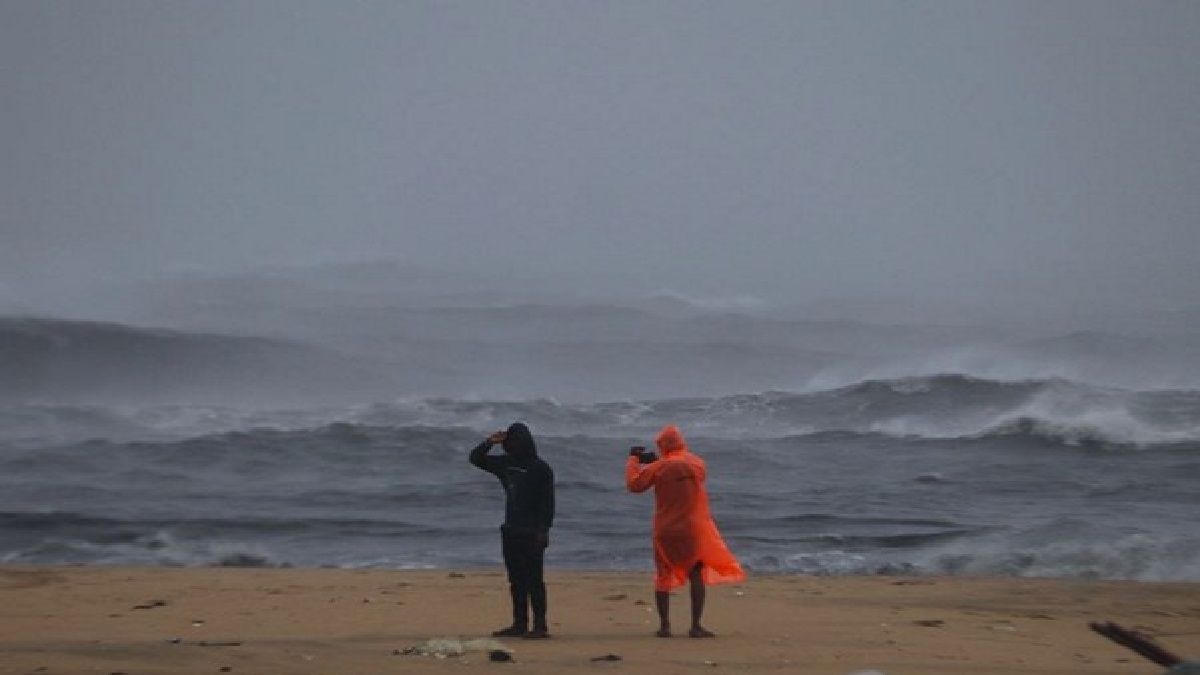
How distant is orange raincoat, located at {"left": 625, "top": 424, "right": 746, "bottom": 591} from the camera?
9.79 metres

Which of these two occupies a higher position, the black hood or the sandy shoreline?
the black hood

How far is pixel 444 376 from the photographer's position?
47969mm

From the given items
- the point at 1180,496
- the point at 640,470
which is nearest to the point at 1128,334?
the point at 1180,496

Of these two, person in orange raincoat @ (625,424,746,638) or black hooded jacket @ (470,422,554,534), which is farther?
person in orange raincoat @ (625,424,746,638)

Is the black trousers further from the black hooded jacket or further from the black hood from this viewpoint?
the black hood

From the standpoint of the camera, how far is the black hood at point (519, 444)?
9672 mm

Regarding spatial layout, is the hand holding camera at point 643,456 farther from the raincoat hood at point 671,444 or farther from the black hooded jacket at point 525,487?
the black hooded jacket at point 525,487

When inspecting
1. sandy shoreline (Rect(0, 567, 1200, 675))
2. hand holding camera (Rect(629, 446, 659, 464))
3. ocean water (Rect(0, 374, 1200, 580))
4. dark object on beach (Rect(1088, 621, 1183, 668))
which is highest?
hand holding camera (Rect(629, 446, 659, 464))

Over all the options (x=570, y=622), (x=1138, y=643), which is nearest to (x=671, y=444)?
(x=570, y=622)

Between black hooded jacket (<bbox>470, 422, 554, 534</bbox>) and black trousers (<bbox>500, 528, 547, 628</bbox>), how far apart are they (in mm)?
62

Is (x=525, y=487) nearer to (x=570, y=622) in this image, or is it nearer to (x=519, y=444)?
(x=519, y=444)

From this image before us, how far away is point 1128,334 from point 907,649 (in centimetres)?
4090

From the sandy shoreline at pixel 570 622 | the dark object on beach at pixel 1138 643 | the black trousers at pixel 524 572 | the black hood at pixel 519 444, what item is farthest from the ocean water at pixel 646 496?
the dark object on beach at pixel 1138 643

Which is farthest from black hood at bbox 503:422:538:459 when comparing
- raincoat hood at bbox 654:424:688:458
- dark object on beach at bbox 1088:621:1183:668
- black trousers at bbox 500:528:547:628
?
dark object on beach at bbox 1088:621:1183:668
